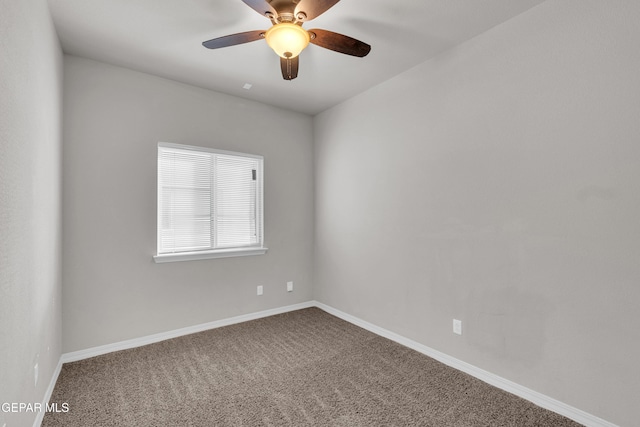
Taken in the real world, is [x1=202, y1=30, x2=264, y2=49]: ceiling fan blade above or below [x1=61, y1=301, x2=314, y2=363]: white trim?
above

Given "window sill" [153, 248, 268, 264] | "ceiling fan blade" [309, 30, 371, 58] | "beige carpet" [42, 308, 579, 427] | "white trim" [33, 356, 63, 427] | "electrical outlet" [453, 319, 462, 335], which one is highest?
"ceiling fan blade" [309, 30, 371, 58]

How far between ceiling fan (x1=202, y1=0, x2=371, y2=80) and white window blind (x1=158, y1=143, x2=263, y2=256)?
5.47ft

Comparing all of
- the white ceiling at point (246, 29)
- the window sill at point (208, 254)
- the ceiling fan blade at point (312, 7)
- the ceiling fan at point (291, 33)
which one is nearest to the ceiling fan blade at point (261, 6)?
the ceiling fan at point (291, 33)

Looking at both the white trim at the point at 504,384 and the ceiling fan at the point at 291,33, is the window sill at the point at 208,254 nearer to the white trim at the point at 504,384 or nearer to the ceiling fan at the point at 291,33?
the white trim at the point at 504,384

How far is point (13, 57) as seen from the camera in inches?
58.3

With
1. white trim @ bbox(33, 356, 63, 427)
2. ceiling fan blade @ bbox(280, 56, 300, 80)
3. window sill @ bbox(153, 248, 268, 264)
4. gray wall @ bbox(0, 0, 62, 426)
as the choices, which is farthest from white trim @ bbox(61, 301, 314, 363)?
ceiling fan blade @ bbox(280, 56, 300, 80)

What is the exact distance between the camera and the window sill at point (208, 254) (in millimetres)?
3244

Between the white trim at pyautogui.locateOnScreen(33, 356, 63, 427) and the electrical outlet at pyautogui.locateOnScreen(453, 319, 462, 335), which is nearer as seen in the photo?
the white trim at pyautogui.locateOnScreen(33, 356, 63, 427)

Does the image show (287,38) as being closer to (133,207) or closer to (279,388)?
(133,207)

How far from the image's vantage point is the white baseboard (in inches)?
79.5

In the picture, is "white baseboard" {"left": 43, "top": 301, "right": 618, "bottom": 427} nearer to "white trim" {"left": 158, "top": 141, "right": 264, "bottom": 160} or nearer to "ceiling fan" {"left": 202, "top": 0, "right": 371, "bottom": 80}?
"white trim" {"left": 158, "top": 141, "right": 264, "bottom": 160}

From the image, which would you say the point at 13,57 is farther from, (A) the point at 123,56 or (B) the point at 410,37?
(B) the point at 410,37

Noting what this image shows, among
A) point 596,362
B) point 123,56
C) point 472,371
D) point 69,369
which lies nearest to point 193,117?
point 123,56

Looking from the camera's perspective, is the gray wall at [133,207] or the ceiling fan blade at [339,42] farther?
the gray wall at [133,207]
